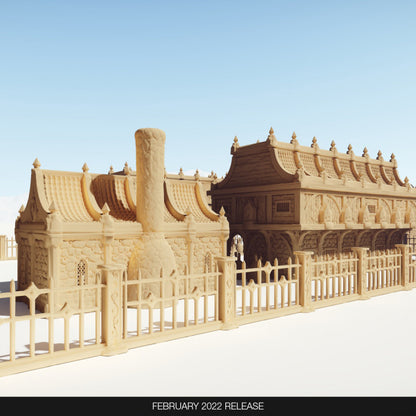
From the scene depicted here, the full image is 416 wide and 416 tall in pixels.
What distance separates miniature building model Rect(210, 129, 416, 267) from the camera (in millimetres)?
18453

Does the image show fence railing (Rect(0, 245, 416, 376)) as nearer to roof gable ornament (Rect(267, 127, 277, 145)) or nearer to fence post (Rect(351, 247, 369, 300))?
fence post (Rect(351, 247, 369, 300))

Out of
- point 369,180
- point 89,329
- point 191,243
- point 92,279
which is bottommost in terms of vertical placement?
point 89,329

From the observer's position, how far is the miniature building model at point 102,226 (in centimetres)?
1230

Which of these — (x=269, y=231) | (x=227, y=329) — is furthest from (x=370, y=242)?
(x=227, y=329)

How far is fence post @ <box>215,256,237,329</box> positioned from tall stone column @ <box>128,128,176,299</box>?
11.6ft

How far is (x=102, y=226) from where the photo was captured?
12.9 meters

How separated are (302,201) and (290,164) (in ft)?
8.11

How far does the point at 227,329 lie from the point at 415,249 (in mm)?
25866

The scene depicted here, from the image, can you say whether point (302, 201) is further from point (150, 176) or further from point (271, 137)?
point (150, 176)

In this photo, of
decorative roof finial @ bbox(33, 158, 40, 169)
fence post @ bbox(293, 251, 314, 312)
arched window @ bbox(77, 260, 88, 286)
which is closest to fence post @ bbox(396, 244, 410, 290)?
fence post @ bbox(293, 251, 314, 312)

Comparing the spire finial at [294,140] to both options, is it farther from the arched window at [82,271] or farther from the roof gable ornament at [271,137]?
the arched window at [82,271]

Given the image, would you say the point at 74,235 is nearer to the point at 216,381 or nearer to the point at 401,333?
the point at 216,381

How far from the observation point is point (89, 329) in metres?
10.1
